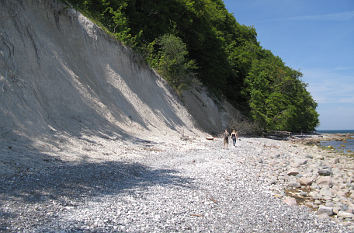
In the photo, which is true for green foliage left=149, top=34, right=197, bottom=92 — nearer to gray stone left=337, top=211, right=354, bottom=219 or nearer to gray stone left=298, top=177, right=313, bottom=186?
gray stone left=298, top=177, right=313, bottom=186

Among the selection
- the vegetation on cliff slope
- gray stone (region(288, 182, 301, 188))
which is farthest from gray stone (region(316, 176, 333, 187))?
the vegetation on cliff slope

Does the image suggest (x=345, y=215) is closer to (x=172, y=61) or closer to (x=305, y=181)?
(x=305, y=181)

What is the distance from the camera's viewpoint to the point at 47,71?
1380 cm

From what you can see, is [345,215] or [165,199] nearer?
[165,199]

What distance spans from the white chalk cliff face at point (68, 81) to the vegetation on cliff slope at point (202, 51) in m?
2.69

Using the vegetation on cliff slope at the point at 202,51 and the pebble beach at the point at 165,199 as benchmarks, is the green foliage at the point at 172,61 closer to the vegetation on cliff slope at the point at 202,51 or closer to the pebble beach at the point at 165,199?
the vegetation on cliff slope at the point at 202,51

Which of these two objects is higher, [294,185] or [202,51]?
[202,51]

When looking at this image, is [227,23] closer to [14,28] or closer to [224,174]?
[14,28]

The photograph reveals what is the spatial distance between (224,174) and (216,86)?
27.6 m

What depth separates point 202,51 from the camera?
33812 mm

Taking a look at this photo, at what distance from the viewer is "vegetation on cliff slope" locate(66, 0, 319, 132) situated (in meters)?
23.7

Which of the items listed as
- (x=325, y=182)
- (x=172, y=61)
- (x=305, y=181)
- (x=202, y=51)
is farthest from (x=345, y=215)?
(x=202, y=51)

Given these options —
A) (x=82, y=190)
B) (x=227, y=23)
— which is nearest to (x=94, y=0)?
(x=82, y=190)

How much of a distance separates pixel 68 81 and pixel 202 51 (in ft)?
71.6
